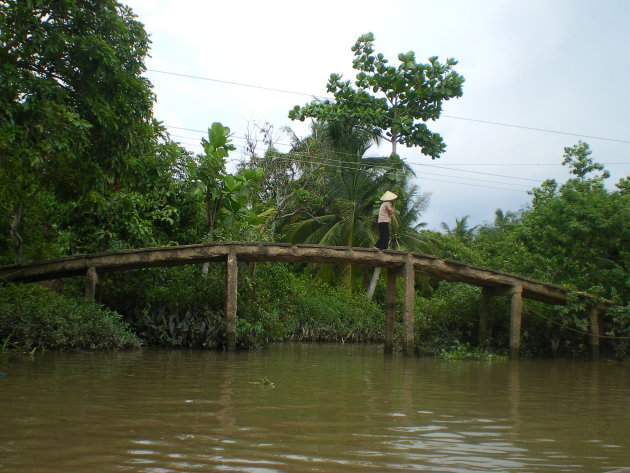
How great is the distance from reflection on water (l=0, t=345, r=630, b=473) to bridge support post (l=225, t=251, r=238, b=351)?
4.76m

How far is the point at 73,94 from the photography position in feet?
29.4

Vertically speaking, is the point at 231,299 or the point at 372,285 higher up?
the point at 372,285

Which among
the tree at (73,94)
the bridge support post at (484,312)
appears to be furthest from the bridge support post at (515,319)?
the tree at (73,94)

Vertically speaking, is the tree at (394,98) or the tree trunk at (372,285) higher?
the tree at (394,98)

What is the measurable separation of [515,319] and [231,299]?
23.8 feet

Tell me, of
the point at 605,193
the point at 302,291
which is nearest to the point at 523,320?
the point at 605,193

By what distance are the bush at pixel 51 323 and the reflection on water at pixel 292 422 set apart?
75.9 inches

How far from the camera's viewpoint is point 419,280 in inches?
1109

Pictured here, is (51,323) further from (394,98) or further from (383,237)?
(394,98)

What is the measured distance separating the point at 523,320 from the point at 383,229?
544 centimetres

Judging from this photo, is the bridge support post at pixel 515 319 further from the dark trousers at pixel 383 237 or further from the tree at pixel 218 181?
the tree at pixel 218 181

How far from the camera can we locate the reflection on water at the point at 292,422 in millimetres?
3895

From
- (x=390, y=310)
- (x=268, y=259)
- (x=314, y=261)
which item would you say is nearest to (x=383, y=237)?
(x=314, y=261)

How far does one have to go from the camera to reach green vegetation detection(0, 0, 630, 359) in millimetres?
8664
